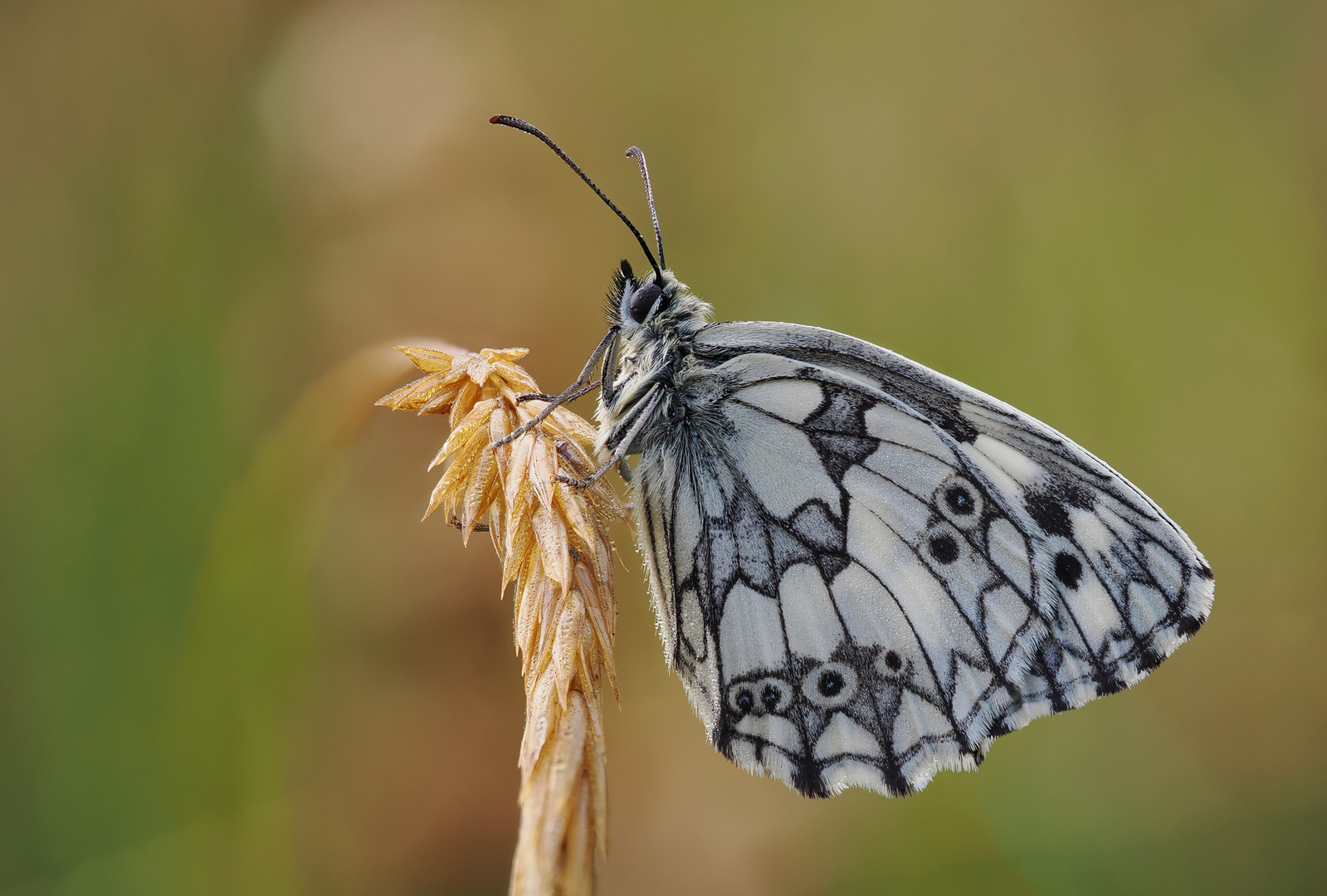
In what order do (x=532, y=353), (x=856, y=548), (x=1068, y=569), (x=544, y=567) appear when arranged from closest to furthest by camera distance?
(x=544, y=567)
(x=1068, y=569)
(x=856, y=548)
(x=532, y=353)

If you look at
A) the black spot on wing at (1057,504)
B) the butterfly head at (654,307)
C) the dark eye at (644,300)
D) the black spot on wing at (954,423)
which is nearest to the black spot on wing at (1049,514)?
the black spot on wing at (1057,504)

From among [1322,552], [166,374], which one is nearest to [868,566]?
[166,374]

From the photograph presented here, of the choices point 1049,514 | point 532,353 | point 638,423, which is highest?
point 532,353

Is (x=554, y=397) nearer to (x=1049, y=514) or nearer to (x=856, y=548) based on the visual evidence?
(x=856, y=548)

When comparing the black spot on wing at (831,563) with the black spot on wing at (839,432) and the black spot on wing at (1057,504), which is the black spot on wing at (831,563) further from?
the black spot on wing at (1057,504)

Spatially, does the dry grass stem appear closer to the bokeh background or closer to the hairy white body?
the bokeh background

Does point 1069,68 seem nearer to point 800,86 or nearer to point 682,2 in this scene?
point 800,86

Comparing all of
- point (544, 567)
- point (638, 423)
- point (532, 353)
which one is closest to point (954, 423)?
point (638, 423)
